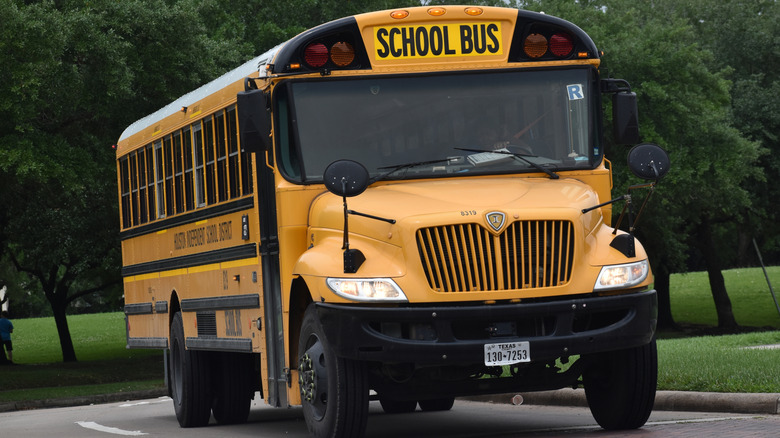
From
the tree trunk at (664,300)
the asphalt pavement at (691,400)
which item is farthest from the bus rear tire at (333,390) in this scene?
the tree trunk at (664,300)

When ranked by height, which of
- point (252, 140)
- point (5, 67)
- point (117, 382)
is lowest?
point (117, 382)

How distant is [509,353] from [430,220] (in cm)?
97

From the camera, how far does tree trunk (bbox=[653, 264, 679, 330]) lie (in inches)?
1681

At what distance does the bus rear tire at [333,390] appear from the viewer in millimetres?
8430

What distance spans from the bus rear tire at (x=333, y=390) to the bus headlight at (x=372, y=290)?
382 mm

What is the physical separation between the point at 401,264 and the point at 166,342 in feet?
19.8

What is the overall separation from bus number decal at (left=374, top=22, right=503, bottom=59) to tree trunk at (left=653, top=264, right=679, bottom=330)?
33.4 meters

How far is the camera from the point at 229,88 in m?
11.2

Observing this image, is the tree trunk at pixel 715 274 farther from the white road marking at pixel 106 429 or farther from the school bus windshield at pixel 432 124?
the school bus windshield at pixel 432 124

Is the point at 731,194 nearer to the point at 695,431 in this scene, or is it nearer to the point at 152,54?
the point at 152,54

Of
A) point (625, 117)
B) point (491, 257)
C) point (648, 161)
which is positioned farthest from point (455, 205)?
point (625, 117)

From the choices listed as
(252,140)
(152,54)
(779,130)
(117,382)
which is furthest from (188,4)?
(779,130)

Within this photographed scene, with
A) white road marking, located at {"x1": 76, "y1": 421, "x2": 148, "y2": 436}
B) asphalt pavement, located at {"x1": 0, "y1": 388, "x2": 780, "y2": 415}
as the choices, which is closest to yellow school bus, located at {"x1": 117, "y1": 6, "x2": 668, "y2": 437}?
asphalt pavement, located at {"x1": 0, "y1": 388, "x2": 780, "y2": 415}

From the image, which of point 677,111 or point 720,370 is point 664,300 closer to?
point 677,111
